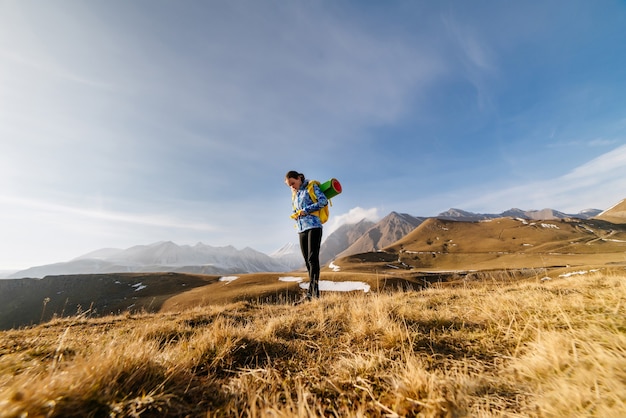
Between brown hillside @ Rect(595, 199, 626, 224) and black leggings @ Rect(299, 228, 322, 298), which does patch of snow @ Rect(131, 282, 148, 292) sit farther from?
brown hillside @ Rect(595, 199, 626, 224)

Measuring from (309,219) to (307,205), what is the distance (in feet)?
1.44

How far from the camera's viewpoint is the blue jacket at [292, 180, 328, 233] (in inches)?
295

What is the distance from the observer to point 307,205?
7707mm

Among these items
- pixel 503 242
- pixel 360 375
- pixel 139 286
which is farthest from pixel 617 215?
pixel 139 286

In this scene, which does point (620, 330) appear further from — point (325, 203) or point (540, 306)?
point (325, 203)

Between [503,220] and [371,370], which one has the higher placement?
[503,220]

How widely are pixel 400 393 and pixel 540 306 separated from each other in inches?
108

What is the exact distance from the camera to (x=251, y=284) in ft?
159

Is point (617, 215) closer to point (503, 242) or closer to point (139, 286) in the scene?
point (503, 242)

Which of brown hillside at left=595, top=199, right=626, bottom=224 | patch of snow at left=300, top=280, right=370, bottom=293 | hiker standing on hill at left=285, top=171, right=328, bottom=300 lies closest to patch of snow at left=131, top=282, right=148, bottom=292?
patch of snow at left=300, top=280, right=370, bottom=293

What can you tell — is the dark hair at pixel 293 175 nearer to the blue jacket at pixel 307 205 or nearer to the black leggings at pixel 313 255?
the blue jacket at pixel 307 205

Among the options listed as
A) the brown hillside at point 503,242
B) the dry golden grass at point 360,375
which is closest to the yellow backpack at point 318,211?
the dry golden grass at point 360,375

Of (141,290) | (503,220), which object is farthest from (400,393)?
(503,220)

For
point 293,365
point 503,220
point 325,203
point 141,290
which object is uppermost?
point 503,220
